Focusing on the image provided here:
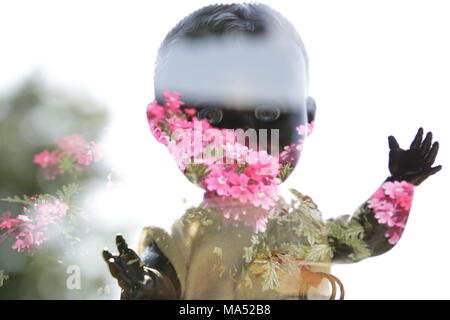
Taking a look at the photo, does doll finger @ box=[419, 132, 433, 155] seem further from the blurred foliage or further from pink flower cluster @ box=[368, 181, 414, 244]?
the blurred foliage

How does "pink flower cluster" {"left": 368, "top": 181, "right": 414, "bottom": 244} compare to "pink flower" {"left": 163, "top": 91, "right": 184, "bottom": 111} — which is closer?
"pink flower cluster" {"left": 368, "top": 181, "right": 414, "bottom": 244}

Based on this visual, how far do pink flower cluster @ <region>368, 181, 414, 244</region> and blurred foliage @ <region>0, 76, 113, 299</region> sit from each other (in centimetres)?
74

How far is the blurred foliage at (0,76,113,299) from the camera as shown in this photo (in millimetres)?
1615

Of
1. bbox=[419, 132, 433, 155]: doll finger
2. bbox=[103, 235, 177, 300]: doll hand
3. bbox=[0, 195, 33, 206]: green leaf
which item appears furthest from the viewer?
bbox=[0, 195, 33, 206]: green leaf

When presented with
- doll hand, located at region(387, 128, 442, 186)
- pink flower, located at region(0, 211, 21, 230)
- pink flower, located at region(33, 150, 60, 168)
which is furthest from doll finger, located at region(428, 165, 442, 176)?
pink flower, located at region(0, 211, 21, 230)

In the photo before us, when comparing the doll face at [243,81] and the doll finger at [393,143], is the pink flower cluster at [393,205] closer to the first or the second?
the doll finger at [393,143]

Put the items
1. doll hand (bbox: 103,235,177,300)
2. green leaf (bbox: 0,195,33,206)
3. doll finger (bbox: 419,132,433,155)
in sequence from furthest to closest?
1. green leaf (bbox: 0,195,33,206)
2. doll finger (bbox: 419,132,433,155)
3. doll hand (bbox: 103,235,177,300)

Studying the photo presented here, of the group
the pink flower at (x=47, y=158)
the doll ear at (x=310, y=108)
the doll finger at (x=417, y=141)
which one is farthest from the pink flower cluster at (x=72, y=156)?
the doll finger at (x=417, y=141)

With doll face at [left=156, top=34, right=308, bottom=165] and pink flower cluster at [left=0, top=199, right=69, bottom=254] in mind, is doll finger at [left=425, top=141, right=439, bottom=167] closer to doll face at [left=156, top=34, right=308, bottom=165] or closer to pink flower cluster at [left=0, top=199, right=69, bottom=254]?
doll face at [left=156, top=34, right=308, bottom=165]

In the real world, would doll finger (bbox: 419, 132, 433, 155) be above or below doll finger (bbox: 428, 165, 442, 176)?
above

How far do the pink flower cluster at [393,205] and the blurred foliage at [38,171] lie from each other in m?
0.74

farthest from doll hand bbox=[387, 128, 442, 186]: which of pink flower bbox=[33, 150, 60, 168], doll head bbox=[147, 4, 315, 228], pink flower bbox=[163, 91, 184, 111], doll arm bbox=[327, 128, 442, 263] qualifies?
pink flower bbox=[33, 150, 60, 168]

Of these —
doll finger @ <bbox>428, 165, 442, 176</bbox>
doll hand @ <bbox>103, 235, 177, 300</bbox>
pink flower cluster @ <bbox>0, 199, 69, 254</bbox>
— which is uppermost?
doll finger @ <bbox>428, 165, 442, 176</bbox>

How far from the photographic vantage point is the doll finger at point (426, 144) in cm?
150
